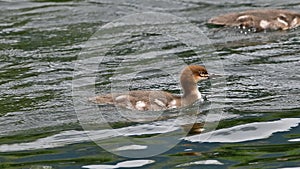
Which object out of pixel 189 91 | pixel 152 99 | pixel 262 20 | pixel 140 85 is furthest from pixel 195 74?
pixel 262 20

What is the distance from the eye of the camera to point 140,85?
387 inches

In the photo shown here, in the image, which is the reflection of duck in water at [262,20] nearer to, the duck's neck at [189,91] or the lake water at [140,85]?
the lake water at [140,85]

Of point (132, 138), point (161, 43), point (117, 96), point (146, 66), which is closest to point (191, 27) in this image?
point (161, 43)

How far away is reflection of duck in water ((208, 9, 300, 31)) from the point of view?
1229 centimetres

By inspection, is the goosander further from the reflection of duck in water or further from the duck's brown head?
the reflection of duck in water

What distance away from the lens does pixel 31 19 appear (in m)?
13.3

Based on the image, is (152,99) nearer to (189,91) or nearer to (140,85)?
(189,91)

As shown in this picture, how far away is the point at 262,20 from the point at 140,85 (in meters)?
3.12

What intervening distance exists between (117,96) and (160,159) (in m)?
1.56

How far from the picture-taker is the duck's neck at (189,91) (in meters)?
9.08

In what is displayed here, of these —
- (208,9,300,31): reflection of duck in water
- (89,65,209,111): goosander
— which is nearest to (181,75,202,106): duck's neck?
(89,65,209,111): goosander

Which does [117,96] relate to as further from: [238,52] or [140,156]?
[238,52]

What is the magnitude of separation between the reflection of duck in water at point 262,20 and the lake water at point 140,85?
0.13 metres

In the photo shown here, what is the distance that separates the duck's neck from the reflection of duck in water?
334cm
